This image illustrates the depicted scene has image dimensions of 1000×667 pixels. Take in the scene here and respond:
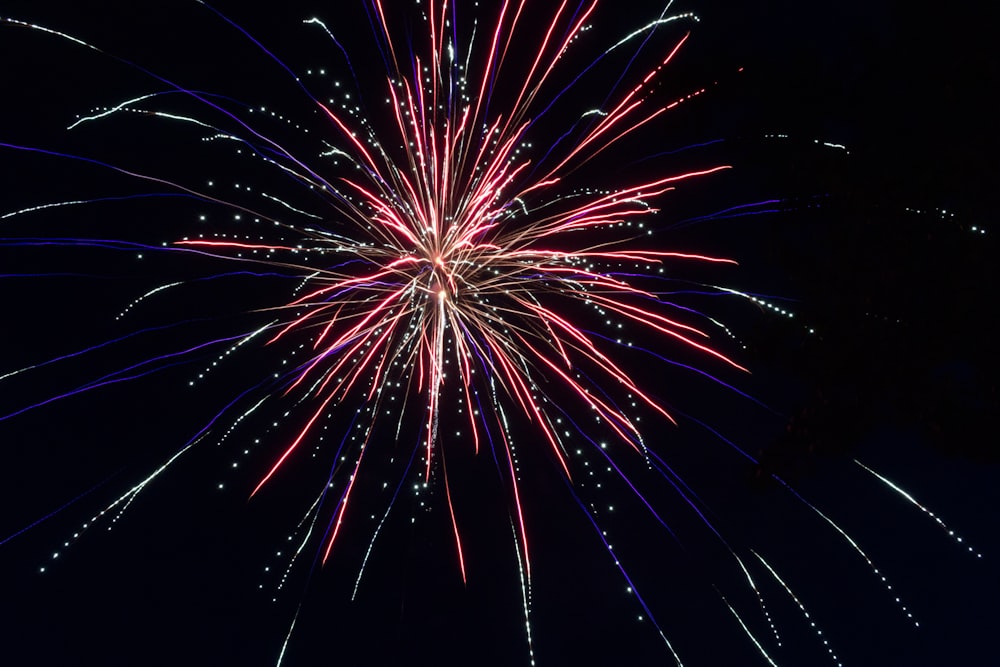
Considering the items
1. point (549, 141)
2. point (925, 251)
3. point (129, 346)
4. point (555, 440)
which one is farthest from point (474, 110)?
point (129, 346)

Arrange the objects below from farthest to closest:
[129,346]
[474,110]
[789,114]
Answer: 1. [129,346]
2. [474,110]
3. [789,114]

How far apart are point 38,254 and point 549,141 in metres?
3.87

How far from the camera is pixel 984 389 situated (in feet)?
13.4

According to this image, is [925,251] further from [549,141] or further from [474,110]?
[474,110]

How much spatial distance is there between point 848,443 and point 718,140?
184 centimetres

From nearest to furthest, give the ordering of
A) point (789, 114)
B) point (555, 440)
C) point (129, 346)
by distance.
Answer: point (789, 114), point (555, 440), point (129, 346)

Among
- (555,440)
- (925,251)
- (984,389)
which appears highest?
(555,440)

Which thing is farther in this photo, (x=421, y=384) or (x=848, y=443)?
(x=421, y=384)

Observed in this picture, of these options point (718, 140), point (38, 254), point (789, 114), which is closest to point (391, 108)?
point (718, 140)

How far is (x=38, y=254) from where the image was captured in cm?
593

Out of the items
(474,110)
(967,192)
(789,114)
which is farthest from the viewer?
(474,110)

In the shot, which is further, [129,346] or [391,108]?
[129,346]

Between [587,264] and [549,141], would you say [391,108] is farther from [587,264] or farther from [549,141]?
[587,264]

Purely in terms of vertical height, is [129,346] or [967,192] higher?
[129,346]
